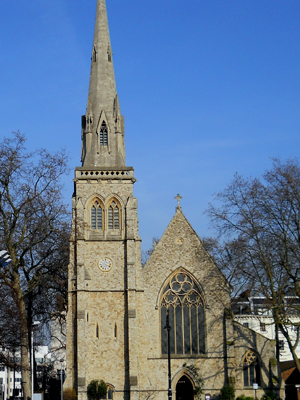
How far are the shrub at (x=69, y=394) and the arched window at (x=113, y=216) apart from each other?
35.8 feet

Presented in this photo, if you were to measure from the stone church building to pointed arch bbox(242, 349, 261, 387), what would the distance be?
65 millimetres

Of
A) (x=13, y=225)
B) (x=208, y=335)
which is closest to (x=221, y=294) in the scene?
(x=208, y=335)

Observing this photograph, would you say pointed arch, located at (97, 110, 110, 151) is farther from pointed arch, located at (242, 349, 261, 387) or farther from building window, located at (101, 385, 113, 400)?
pointed arch, located at (242, 349, 261, 387)

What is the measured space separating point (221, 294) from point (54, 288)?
11531 millimetres

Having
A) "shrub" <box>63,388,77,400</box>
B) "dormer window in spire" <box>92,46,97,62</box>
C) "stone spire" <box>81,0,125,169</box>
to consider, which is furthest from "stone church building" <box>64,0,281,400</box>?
"dormer window in spire" <box>92,46,97,62</box>

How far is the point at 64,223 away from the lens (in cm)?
3728

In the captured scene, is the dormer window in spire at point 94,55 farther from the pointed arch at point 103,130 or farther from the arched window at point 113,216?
the arched window at point 113,216

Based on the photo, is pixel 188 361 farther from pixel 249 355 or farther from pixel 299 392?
pixel 299 392

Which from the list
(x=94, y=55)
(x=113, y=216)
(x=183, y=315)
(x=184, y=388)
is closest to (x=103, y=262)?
(x=113, y=216)

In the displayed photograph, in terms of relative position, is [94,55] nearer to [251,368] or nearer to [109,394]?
A: [109,394]

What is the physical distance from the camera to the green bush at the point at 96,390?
3678 cm

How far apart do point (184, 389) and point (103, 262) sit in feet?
32.6

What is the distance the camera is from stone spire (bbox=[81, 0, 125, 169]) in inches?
1681

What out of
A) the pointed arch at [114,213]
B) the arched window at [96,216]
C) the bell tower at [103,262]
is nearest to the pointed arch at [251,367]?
the bell tower at [103,262]
